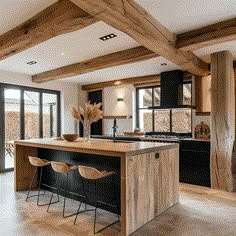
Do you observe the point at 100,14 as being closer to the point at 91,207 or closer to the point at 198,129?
the point at 91,207

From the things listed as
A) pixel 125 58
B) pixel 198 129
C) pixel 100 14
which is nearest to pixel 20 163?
pixel 125 58

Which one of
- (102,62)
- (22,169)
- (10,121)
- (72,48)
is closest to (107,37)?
(72,48)

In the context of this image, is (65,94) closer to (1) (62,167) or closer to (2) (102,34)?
(2) (102,34)

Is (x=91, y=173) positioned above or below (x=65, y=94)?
below

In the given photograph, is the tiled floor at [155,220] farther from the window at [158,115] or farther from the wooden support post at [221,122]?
the window at [158,115]

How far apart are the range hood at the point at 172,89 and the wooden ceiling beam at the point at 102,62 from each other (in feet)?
6.05

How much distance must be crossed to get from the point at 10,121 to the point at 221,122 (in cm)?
534

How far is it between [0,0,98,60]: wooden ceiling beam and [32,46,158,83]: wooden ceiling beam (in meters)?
1.61

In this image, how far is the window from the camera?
6680 mm

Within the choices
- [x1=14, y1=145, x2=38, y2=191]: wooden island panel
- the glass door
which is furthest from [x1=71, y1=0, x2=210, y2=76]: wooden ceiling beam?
the glass door

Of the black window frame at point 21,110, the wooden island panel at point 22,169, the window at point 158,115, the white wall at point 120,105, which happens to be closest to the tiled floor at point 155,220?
the wooden island panel at point 22,169

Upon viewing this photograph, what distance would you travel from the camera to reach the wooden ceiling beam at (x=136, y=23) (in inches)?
89.4

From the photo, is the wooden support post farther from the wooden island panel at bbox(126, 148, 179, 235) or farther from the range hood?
the range hood

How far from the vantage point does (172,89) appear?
19.6 ft
